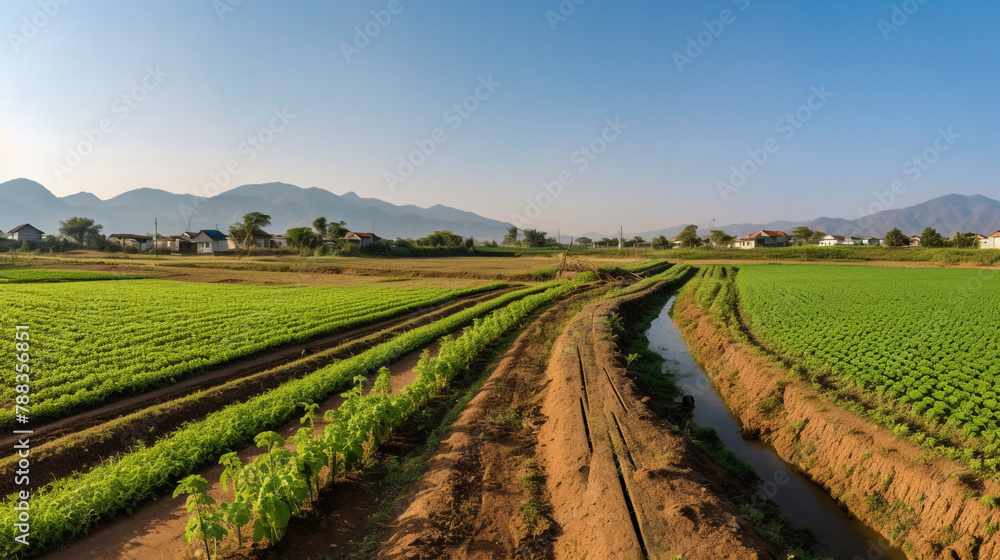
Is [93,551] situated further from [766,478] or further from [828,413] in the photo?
[828,413]

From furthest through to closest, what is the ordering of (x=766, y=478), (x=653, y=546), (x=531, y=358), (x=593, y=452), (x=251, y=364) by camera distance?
(x=531, y=358) < (x=251, y=364) < (x=766, y=478) < (x=593, y=452) < (x=653, y=546)

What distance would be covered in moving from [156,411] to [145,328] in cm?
941

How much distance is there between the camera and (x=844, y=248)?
74.1 metres

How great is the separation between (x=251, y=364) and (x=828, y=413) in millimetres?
15394

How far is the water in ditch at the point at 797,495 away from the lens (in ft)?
22.1

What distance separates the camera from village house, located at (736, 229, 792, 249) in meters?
107

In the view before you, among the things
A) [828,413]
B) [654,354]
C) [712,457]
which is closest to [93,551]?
[712,457]

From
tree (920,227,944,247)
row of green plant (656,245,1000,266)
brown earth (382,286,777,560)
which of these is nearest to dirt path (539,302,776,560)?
brown earth (382,286,777,560)

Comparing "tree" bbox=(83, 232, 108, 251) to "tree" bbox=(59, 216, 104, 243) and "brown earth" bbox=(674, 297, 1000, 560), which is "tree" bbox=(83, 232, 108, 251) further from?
Result: "brown earth" bbox=(674, 297, 1000, 560)

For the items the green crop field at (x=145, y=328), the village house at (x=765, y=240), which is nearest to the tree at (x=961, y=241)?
the village house at (x=765, y=240)

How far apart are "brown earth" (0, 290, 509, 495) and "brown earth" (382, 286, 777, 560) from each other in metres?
6.09

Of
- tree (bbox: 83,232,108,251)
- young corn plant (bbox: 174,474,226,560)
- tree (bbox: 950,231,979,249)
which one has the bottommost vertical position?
young corn plant (bbox: 174,474,226,560)

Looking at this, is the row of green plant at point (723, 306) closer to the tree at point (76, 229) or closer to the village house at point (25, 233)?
the village house at point (25, 233)

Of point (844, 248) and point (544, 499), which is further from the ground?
point (844, 248)
